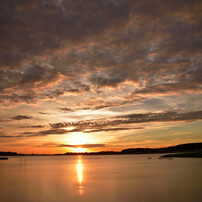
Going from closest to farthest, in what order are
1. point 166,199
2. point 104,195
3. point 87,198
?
point 166,199
point 87,198
point 104,195

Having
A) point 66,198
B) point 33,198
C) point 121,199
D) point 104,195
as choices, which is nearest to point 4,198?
point 33,198

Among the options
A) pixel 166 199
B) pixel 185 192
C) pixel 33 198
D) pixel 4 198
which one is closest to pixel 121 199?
pixel 166 199

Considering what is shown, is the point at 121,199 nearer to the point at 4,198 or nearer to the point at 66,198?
the point at 66,198

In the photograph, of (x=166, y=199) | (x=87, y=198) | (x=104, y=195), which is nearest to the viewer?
(x=166, y=199)

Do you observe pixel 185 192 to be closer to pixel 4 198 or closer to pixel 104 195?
pixel 104 195

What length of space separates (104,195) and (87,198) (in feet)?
10.4

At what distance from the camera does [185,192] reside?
102 ft

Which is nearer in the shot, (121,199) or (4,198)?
(121,199)

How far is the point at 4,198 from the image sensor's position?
3052cm

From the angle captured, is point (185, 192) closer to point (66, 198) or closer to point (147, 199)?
point (147, 199)

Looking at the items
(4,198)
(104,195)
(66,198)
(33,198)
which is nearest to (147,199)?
(104,195)

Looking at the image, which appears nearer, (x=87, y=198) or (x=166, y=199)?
(x=166, y=199)

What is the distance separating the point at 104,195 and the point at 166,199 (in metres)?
8.45

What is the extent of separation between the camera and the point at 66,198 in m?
29.4
